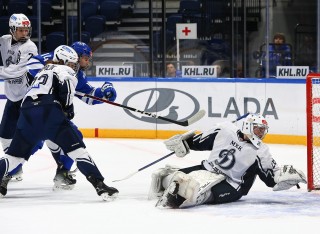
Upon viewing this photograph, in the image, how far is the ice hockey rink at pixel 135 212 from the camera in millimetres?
5531

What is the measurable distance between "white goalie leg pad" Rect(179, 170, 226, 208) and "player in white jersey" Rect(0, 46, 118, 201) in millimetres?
609

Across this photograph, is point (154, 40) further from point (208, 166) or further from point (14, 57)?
point (208, 166)

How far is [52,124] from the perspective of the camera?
646cm

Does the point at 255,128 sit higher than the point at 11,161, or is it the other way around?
the point at 255,128

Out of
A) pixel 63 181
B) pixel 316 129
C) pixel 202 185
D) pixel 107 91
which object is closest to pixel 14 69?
pixel 107 91

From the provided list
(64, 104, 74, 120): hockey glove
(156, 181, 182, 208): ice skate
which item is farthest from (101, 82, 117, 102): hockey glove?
(156, 181, 182, 208): ice skate

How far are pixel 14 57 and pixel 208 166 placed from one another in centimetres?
227

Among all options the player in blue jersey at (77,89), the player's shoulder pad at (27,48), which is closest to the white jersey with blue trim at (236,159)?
the player in blue jersey at (77,89)

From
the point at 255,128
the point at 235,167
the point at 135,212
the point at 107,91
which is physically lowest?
the point at 135,212

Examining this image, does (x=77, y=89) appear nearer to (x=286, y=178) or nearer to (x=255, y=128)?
(x=255, y=128)

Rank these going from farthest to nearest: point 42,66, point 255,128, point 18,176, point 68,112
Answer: point 18,176 < point 42,66 < point 68,112 < point 255,128

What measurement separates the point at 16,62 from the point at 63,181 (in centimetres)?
123

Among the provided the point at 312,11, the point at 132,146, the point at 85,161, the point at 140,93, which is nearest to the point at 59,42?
the point at 140,93

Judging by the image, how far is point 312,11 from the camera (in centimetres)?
1105
